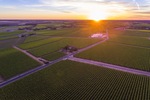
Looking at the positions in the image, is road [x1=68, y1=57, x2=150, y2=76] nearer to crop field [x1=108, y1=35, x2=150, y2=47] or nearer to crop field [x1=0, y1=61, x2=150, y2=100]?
crop field [x1=0, y1=61, x2=150, y2=100]

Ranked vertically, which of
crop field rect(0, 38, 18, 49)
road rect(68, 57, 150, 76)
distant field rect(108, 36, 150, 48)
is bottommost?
crop field rect(0, 38, 18, 49)

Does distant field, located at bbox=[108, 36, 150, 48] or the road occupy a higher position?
distant field, located at bbox=[108, 36, 150, 48]

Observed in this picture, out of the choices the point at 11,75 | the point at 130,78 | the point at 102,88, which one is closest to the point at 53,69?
the point at 11,75

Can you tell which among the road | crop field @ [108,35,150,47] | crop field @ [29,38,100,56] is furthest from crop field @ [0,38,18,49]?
crop field @ [108,35,150,47]

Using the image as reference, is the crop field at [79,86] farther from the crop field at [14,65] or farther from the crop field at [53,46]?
the crop field at [53,46]

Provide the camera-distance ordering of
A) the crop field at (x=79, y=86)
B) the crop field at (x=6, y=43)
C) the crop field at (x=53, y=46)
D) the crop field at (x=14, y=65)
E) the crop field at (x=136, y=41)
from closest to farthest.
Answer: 1. the crop field at (x=79, y=86)
2. the crop field at (x=14, y=65)
3. the crop field at (x=53, y=46)
4. the crop field at (x=136, y=41)
5. the crop field at (x=6, y=43)

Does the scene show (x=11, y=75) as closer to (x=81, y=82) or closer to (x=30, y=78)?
(x=30, y=78)

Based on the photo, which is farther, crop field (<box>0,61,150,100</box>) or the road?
the road

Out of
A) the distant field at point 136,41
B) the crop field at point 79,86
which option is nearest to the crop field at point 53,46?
the distant field at point 136,41
